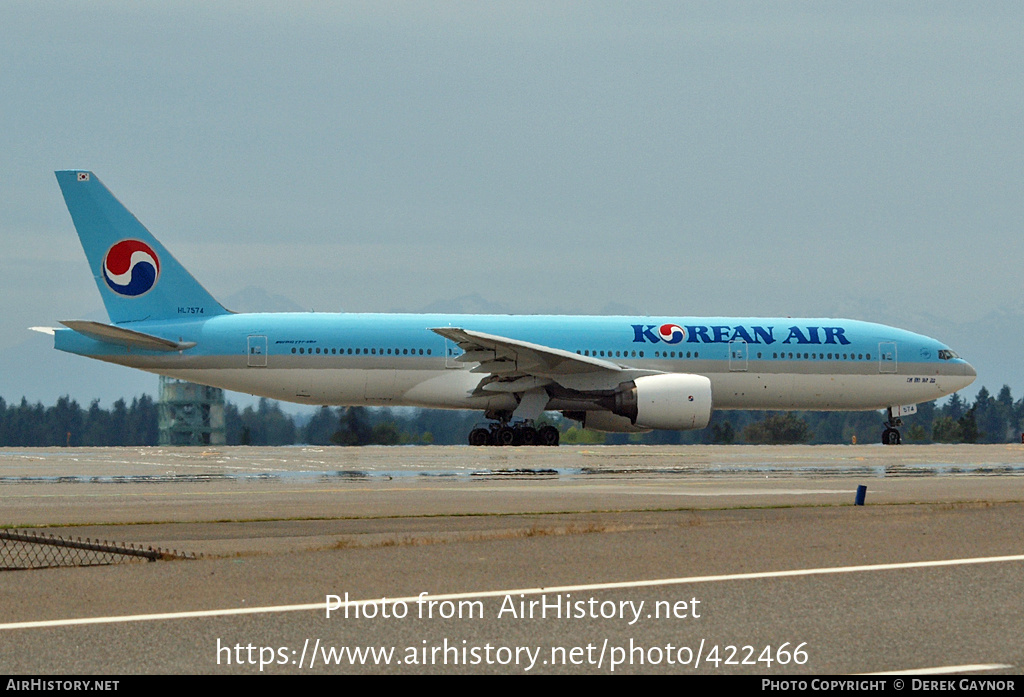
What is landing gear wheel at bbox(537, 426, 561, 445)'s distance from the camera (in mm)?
36469

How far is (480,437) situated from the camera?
37250 mm

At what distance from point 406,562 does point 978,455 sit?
2677 cm

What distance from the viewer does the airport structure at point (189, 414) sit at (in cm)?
5231

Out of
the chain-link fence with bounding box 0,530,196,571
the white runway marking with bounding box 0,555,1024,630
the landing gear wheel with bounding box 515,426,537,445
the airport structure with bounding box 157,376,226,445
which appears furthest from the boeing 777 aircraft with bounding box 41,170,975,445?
the white runway marking with bounding box 0,555,1024,630

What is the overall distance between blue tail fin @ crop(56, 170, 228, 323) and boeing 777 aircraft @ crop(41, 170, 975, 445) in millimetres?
43

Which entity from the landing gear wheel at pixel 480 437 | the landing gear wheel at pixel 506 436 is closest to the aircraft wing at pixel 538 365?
the landing gear wheel at pixel 506 436

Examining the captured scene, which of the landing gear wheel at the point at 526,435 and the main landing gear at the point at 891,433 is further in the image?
the main landing gear at the point at 891,433

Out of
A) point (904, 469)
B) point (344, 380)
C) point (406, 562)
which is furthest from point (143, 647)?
point (344, 380)

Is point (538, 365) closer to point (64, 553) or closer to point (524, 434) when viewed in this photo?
point (524, 434)

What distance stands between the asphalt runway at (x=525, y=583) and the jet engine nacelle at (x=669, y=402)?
16.3 metres

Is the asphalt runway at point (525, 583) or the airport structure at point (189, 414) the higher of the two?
the airport structure at point (189, 414)

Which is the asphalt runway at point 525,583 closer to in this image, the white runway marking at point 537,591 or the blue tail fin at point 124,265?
the white runway marking at point 537,591
